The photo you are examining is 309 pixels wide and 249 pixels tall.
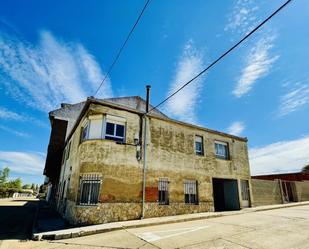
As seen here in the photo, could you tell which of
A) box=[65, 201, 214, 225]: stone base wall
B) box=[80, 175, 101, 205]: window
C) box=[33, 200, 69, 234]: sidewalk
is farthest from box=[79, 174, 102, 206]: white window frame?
box=[33, 200, 69, 234]: sidewalk

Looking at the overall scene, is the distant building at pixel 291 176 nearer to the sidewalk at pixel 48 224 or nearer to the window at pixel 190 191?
the window at pixel 190 191

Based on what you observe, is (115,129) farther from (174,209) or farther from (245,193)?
(245,193)

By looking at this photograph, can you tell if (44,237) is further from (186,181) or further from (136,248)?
(186,181)

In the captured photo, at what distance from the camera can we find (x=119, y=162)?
36.0 feet

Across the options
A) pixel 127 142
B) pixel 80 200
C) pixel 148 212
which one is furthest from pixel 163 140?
pixel 80 200

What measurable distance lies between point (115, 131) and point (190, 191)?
6.52 metres

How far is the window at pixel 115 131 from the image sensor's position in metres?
11.2

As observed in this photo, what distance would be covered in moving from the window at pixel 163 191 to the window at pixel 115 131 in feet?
11.8

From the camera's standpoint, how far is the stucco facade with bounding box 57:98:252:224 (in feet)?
33.5

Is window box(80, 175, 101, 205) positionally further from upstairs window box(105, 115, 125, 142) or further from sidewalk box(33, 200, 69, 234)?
upstairs window box(105, 115, 125, 142)

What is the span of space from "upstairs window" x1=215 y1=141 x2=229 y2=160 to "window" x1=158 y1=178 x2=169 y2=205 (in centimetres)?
563

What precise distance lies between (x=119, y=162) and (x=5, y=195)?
57.7 m

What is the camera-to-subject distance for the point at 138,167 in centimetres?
1156

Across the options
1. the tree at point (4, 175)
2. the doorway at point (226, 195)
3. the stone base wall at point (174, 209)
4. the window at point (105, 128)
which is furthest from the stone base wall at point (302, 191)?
the tree at point (4, 175)
